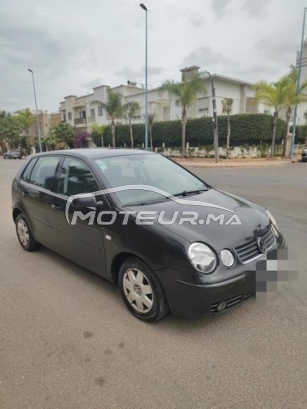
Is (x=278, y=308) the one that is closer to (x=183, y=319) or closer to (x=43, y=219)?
(x=183, y=319)

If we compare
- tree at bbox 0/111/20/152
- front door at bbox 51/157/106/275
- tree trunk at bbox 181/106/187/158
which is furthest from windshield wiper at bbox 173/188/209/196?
tree at bbox 0/111/20/152

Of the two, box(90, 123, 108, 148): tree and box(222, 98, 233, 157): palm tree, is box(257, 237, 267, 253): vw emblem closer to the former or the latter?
box(222, 98, 233, 157): palm tree

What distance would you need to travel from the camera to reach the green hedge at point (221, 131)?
24172 mm

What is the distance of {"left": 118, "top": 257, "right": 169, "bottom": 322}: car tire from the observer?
2.65m

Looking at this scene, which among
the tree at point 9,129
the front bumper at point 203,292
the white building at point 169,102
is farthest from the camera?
the tree at point 9,129

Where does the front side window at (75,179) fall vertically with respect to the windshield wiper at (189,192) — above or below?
above

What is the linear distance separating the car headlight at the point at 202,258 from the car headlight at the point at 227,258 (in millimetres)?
76

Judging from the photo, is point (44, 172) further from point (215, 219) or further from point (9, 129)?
point (9, 129)

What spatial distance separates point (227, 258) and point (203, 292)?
342 mm

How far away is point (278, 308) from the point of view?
2955 mm

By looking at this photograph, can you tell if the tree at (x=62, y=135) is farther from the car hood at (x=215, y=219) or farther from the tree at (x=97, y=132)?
the car hood at (x=215, y=219)

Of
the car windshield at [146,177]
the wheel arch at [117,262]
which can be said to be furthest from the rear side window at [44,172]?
the wheel arch at [117,262]

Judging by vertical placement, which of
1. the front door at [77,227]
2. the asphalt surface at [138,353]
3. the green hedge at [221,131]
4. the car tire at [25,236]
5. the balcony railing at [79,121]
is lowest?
the asphalt surface at [138,353]

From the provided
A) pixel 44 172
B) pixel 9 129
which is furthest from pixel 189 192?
pixel 9 129
